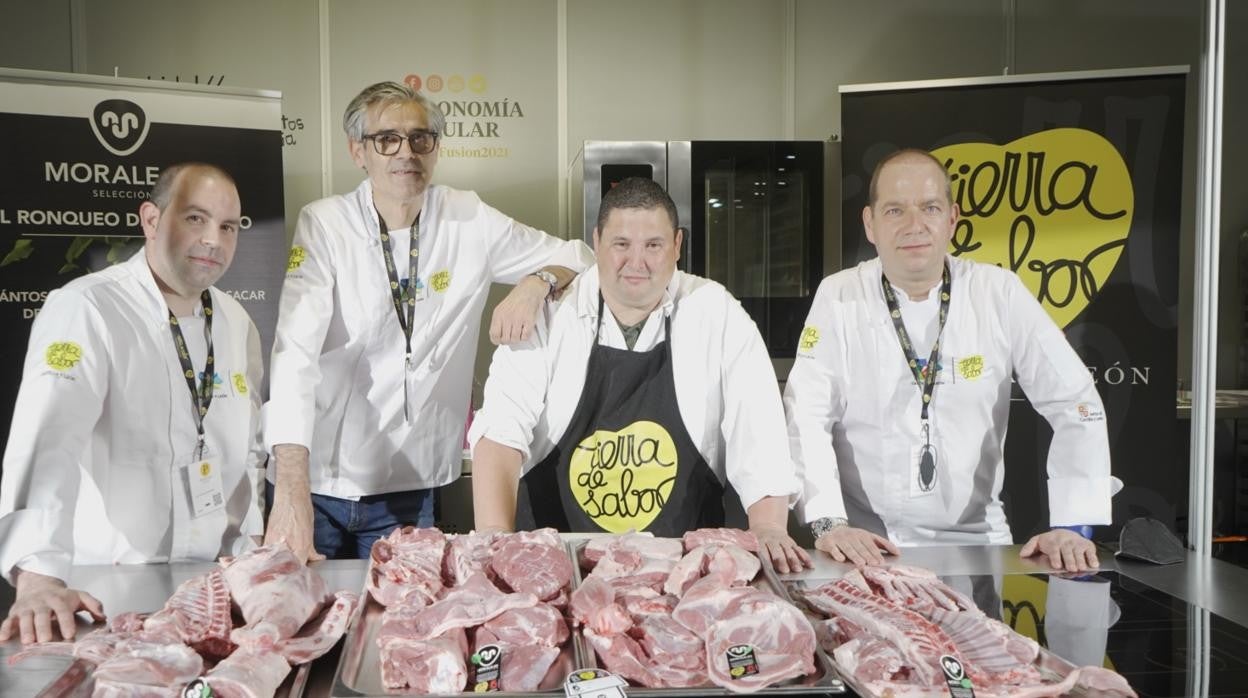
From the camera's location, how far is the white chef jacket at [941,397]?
228 cm

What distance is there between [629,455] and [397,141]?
1.11 m

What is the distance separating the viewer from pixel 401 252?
2.58 m

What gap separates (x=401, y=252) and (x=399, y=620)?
1554mm

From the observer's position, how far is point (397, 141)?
250 cm

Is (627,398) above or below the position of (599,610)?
above

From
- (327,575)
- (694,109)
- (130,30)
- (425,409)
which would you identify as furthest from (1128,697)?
(130,30)

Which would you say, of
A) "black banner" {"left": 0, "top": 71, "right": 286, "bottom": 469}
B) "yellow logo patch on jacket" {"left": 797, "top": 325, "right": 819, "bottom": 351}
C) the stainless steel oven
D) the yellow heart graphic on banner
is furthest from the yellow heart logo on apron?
the yellow heart graphic on banner

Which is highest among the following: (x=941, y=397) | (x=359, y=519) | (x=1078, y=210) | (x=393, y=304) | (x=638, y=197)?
(x=1078, y=210)

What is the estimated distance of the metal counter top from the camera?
4.91ft

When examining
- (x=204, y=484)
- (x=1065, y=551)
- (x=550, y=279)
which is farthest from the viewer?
(x=550, y=279)

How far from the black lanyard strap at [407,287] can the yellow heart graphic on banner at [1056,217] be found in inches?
80.5

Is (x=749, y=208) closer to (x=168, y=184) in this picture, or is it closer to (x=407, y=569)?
(x=168, y=184)

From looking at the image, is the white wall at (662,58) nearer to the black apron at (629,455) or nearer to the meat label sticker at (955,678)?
the black apron at (629,455)

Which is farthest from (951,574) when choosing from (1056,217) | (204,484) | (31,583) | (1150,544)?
(1056,217)
